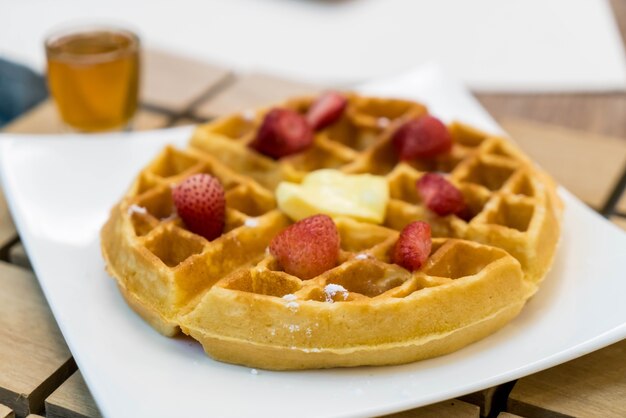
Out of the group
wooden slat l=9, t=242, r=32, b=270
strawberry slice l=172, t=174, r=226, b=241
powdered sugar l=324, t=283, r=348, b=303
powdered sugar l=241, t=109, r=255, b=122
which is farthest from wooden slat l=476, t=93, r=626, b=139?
wooden slat l=9, t=242, r=32, b=270

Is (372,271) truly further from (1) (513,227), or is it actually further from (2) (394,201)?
(1) (513,227)

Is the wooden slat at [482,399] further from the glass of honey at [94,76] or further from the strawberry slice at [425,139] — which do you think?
the glass of honey at [94,76]

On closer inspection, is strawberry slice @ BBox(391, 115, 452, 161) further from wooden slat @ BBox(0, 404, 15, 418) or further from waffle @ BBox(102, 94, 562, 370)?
wooden slat @ BBox(0, 404, 15, 418)

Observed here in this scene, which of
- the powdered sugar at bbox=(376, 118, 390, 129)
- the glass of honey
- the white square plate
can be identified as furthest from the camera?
the glass of honey

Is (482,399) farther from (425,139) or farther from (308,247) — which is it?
(425,139)

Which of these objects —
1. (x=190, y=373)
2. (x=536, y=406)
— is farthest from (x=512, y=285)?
(x=190, y=373)

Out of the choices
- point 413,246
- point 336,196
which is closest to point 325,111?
point 336,196
